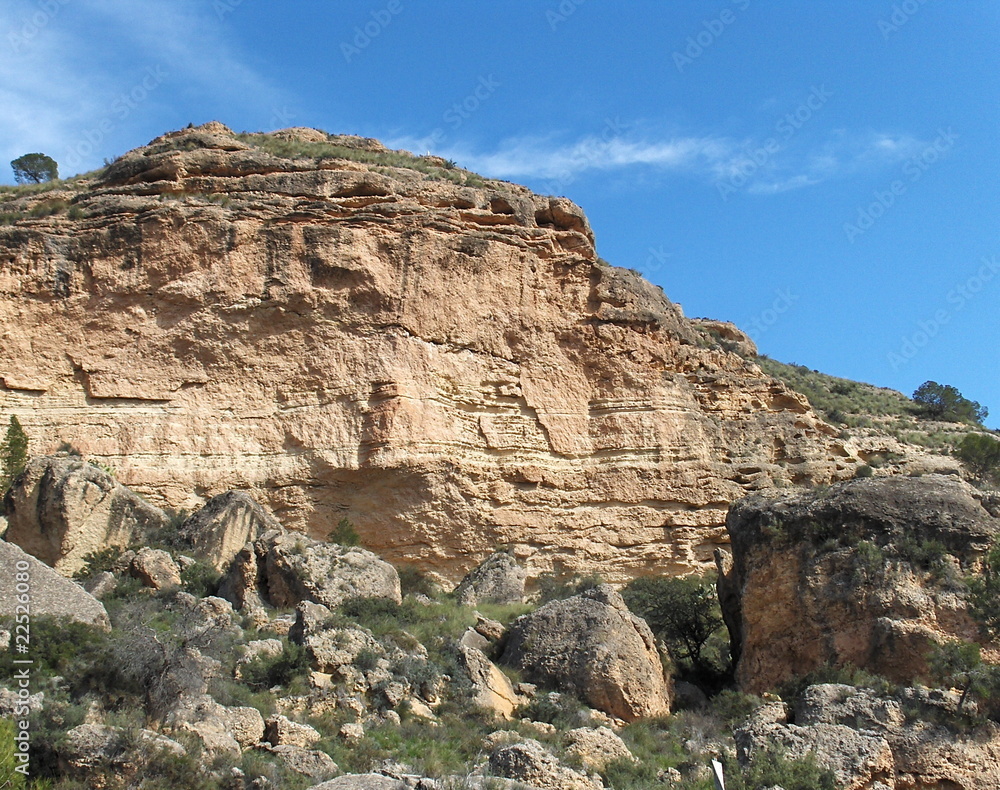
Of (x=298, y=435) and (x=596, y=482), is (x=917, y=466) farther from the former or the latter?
(x=298, y=435)

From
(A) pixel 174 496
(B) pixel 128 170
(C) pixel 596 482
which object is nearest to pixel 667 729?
(C) pixel 596 482

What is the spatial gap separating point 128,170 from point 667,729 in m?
18.7

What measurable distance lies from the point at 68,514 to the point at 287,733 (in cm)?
786

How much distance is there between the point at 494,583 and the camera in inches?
786

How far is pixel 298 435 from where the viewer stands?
22188 millimetres

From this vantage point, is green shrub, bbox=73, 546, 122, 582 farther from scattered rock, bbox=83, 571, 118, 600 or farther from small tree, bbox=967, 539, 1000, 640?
small tree, bbox=967, 539, 1000, 640

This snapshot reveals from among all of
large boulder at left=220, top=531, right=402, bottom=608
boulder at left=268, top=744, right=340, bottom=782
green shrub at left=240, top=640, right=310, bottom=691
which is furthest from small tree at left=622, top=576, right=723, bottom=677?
boulder at left=268, top=744, right=340, bottom=782

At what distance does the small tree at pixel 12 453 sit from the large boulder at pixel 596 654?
34.7ft

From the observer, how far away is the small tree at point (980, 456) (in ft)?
88.5

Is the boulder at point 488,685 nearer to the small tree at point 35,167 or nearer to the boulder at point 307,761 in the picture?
the boulder at point 307,761

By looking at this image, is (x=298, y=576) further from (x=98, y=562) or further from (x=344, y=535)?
(x=344, y=535)

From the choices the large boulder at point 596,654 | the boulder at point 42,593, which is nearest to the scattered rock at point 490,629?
the large boulder at point 596,654

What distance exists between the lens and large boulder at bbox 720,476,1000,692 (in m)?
14.5

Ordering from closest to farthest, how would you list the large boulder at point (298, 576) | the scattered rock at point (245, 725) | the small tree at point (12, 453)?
Result: the scattered rock at point (245, 725), the large boulder at point (298, 576), the small tree at point (12, 453)
